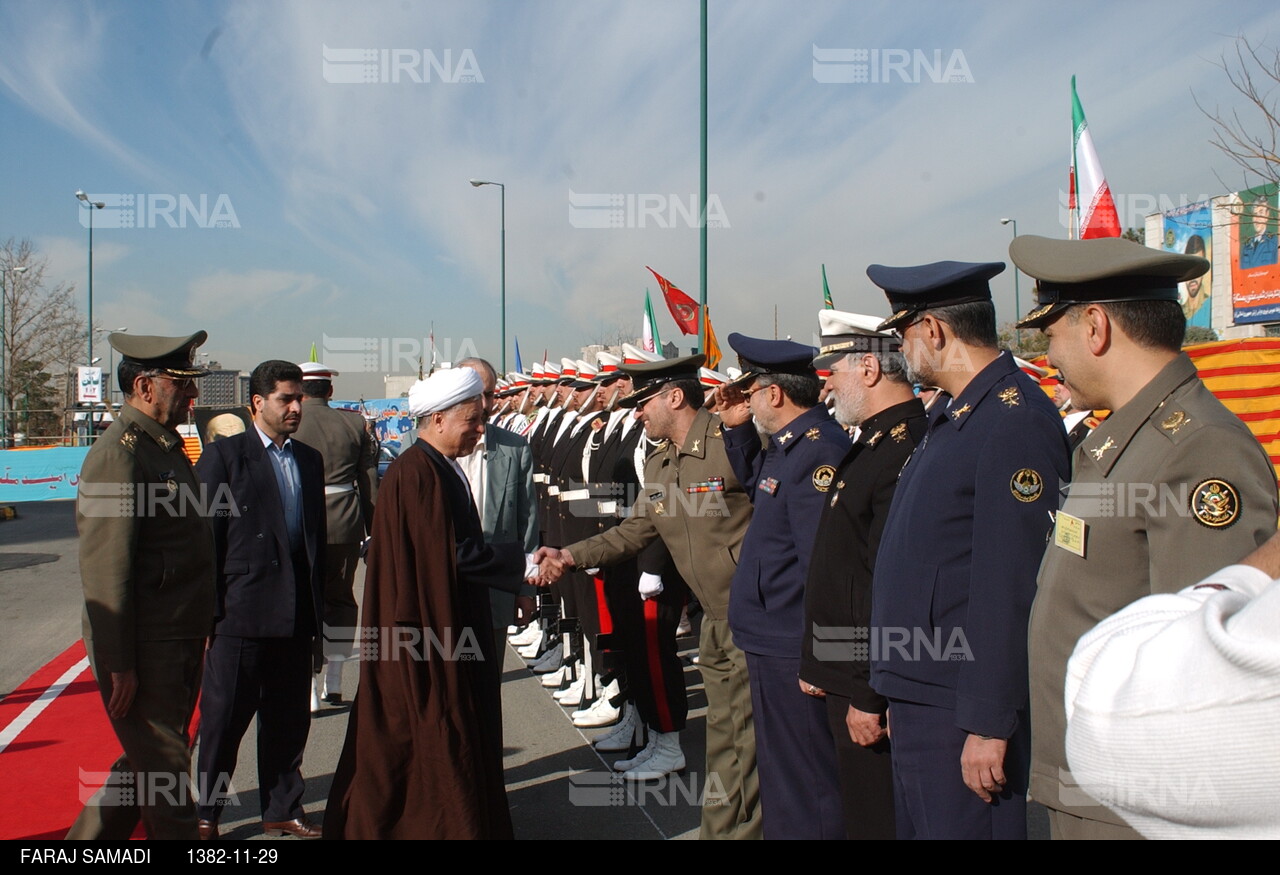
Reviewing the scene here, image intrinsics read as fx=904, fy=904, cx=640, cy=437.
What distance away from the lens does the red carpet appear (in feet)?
15.0

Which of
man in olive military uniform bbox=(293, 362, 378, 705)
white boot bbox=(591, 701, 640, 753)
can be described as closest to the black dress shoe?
white boot bbox=(591, 701, 640, 753)

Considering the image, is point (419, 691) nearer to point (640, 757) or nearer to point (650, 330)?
point (640, 757)

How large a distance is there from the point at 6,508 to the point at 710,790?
2128 centimetres

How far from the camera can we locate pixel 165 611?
369 centimetres

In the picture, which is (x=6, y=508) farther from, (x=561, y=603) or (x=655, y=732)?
(x=655, y=732)

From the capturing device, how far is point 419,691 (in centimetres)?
347

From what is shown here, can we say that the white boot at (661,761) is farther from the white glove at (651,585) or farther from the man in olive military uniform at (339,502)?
the man in olive military uniform at (339,502)

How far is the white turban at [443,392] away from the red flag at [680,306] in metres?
8.07

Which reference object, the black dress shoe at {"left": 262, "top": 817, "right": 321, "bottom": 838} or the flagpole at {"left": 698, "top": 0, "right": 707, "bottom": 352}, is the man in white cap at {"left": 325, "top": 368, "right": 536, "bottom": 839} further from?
the flagpole at {"left": 698, "top": 0, "right": 707, "bottom": 352}

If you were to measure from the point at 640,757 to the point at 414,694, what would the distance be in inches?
91.0

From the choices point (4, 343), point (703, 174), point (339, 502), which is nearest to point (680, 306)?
point (703, 174)

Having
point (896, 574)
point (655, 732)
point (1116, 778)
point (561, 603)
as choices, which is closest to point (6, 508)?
point (561, 603)

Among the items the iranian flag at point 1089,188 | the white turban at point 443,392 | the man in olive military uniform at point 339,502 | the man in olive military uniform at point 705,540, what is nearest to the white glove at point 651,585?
the man in olive military uniform at point 705,540

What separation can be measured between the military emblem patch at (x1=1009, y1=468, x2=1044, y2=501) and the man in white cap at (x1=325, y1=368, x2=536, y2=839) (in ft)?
6.97
